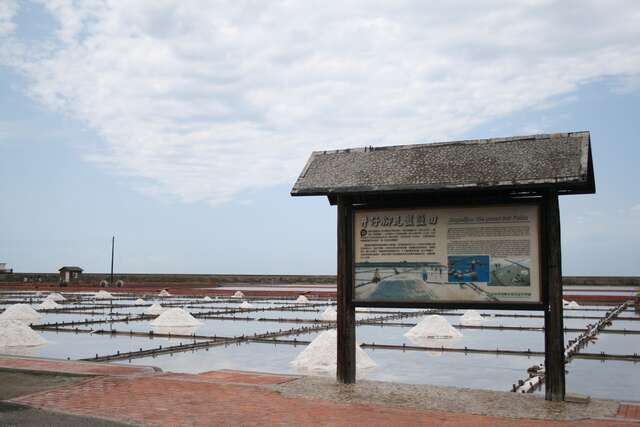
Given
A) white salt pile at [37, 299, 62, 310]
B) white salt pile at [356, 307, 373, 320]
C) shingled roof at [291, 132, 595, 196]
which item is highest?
shingled roof at [291, 132, 595, 196]

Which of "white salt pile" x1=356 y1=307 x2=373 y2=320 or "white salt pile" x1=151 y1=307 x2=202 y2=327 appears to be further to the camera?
"white salt pile" x1=356 y1=307 x2=373 y2=320

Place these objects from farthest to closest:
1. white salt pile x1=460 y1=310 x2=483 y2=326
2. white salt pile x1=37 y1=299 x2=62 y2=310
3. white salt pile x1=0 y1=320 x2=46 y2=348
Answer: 1. white salt pile x1=37 y1=299 x2=62 y2=310
2. white salt pile x1=460 y1=310 x2=483 y2=326
3. white salt pile x1=0 y1=320 x2=46 y2=348

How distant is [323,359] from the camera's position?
14.4m

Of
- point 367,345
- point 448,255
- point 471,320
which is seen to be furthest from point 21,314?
point 448,255

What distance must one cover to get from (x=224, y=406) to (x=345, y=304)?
271 cm

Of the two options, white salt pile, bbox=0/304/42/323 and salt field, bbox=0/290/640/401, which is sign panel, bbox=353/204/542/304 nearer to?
salt field, bbox=0/290/640/401

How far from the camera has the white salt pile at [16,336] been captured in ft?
59.7

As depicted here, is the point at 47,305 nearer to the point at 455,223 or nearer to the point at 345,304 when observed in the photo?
the point at 345,304

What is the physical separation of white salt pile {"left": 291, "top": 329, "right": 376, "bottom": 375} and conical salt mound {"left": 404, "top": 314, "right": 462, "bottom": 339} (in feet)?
20.6

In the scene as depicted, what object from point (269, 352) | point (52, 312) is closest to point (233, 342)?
point (269, 352)

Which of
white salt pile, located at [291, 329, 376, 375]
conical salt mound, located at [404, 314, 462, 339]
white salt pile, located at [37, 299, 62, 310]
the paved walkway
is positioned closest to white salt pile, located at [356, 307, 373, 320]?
conical salt mound, located at [404, 314, 462, 339]

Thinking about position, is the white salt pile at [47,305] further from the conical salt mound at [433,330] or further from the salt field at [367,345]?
the conical salt mound at [433,330]

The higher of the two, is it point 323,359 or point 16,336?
point 16,336

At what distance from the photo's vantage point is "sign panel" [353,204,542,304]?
30.8ft
